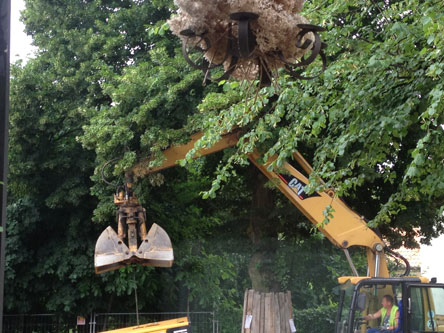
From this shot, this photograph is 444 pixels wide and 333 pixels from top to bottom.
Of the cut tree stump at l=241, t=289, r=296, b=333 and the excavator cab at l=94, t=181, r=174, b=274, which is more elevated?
the excavator cab at l=94, t=181, r=174, b=274

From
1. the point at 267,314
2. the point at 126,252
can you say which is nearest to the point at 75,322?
the point at 267,314

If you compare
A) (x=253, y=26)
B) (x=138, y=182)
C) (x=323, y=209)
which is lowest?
(x=323, y=209)

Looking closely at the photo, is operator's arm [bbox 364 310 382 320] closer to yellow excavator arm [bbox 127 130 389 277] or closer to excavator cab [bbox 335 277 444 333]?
excavator cab [bbox 335 277 444 333]

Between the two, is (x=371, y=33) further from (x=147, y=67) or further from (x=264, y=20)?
(x=147, y=67)

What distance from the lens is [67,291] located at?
1406 cm

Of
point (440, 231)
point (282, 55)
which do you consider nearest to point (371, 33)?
point (282, 55)

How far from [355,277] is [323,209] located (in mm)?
1351

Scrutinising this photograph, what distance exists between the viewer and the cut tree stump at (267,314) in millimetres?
13172

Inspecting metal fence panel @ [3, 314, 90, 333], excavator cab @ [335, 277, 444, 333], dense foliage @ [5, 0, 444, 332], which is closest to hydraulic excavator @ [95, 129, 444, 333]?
excavator cab @ [335, 277, 444, 333]

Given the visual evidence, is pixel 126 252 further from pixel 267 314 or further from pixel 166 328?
pixel 267 314

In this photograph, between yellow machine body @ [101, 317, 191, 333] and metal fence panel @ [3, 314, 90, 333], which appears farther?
metal fence panel @ [3, 314, 90, 333]

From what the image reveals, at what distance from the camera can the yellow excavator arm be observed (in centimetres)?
960

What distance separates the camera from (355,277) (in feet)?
29.6

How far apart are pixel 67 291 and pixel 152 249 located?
7.70 metres
